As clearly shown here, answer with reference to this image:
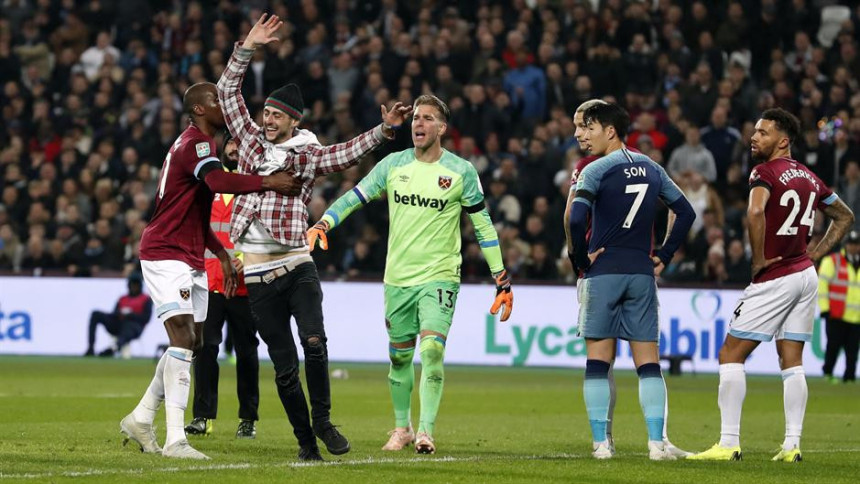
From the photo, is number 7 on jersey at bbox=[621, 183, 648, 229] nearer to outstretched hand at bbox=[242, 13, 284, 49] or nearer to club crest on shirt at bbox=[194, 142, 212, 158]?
outstretched hand at bbox=[242, 13, 284, 49]

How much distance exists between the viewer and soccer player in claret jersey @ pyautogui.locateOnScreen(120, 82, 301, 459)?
9570 millimetres

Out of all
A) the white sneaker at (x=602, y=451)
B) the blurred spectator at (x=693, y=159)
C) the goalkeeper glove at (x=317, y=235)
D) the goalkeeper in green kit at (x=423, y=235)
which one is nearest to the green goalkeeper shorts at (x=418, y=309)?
the goalkeeper in green kit at (x=423, y=235)

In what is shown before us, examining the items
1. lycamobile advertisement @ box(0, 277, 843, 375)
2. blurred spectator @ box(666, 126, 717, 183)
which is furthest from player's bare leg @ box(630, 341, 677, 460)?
blurred spectator @ box(666, 126, 717, 183)

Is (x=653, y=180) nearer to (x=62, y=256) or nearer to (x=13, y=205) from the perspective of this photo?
(x=62, y=256)

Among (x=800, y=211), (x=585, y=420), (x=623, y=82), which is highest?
(x=623, y=82)

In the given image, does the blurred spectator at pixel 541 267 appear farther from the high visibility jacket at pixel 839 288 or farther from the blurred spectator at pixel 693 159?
the high visibility jacket at pixel 839 288

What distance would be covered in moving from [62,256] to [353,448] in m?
15.8

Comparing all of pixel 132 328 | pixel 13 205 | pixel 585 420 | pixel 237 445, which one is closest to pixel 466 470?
pixel 237 445

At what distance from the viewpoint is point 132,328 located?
2386 cm

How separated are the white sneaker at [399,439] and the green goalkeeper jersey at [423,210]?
1101mm

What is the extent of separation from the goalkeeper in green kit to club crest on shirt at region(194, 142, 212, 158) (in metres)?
1.40

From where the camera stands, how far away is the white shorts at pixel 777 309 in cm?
1025

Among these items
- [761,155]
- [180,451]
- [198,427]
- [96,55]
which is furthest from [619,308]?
[96,55]

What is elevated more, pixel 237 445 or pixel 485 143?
pixel 485 143
